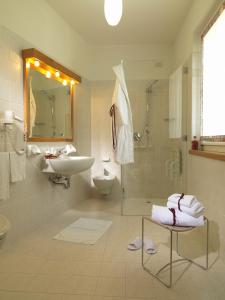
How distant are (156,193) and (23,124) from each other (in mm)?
2147

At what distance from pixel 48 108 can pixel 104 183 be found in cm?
143

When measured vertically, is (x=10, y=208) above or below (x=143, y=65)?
below

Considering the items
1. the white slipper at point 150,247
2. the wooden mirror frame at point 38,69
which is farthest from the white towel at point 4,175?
the white slipper at point 150,247

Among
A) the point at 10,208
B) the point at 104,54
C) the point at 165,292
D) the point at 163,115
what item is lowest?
the point at 165,292

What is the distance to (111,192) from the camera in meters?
3.77

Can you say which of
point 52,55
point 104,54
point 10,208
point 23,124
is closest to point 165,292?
point 10,208

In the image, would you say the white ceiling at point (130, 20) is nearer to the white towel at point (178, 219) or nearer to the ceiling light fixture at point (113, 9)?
the ceiling light fixture at point (113, 9)

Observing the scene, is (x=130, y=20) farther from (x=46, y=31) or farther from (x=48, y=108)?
(x=48, y=108)

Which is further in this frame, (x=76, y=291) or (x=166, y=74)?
(x=166, y=74)

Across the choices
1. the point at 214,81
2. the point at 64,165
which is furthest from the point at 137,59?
the point at 64,165

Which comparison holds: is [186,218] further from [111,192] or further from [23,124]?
[111,192]

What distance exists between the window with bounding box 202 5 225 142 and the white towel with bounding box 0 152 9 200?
1837 millimetres

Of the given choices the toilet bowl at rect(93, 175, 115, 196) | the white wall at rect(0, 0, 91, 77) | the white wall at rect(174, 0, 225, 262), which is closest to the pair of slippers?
the white wall at rect(174, 0, 225, 262)

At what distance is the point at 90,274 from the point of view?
5.32 feet
